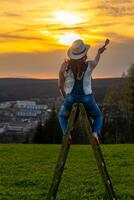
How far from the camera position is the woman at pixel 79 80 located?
859 cm

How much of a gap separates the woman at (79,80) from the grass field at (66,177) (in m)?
4.53

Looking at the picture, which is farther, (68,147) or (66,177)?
(66,177)

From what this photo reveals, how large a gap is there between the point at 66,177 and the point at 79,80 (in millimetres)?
8183

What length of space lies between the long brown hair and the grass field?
194 inches

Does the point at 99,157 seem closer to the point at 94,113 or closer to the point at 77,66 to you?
the point at 94,113

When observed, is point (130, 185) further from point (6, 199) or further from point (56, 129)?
point (56, 129)

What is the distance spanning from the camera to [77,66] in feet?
28.2

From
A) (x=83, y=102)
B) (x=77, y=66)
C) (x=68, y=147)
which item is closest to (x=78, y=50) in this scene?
(x=77, y=66)

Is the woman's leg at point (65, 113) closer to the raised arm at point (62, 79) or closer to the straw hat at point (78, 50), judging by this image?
the raised arm at point (62, 79)

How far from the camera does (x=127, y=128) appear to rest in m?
67.2

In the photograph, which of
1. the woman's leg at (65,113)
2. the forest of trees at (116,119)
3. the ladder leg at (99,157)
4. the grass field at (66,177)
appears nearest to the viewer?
the ladder leg at (99,157)

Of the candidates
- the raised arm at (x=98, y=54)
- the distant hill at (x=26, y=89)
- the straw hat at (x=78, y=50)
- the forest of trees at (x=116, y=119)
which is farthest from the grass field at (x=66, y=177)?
the distant hill at (x=26, y=89)

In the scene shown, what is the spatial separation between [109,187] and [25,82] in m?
109

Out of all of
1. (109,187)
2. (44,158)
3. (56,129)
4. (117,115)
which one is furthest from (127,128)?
(109,187)
